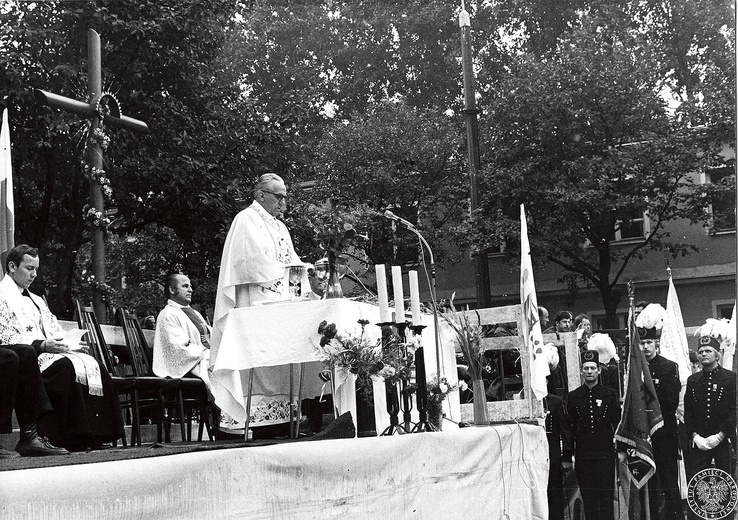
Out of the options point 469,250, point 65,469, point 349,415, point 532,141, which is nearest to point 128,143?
point 469,250

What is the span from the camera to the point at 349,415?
4.84 metres

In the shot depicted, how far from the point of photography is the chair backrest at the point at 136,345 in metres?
7.27

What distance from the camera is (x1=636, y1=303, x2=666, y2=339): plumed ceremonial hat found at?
8.67 metres

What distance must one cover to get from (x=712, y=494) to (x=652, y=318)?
1484 millimetres

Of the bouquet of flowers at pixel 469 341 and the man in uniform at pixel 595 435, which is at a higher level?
the bouquet of flowers at pixel 469 341

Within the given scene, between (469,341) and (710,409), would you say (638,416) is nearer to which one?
(710,409)

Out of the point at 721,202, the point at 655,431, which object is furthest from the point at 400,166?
the point at 655,431

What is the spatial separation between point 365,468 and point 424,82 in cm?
1740

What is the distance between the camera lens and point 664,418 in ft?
28.4

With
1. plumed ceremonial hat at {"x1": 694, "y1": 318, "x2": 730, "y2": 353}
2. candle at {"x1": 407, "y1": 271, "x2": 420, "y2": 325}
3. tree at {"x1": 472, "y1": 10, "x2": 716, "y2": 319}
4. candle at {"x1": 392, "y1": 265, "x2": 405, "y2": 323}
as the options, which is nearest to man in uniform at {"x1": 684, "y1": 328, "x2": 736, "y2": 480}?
plumed ceremonial hat at {"x1": 694, "y1": 318, "x2": 730, "y2": 353}

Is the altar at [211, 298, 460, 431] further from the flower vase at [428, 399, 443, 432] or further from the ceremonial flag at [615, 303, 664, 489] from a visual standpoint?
the ceremonial flag at [615, 303, 664, 489]

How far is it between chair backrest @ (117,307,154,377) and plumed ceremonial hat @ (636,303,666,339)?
4.01m

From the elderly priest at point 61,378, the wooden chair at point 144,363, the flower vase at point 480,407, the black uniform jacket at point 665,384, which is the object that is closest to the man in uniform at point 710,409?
the black uniform jacket at point 665,384

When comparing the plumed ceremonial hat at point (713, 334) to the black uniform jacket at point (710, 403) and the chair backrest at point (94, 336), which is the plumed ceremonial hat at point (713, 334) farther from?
the chair backrest at point (94, 336)
